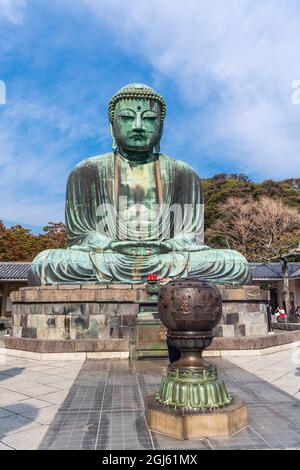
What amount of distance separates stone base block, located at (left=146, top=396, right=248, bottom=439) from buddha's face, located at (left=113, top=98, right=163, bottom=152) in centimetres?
780

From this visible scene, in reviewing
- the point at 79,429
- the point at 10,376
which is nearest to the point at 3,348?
the point at 10,376

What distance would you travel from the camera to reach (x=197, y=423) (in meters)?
3.11

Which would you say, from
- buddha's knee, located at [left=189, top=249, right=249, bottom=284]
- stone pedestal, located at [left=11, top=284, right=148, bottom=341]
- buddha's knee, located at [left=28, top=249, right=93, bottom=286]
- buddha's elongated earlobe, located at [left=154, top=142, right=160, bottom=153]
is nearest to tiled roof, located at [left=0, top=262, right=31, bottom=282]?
buddha's knee, located at [left=28, top=249, right=93, bottom=286]

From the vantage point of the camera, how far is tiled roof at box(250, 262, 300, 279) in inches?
919

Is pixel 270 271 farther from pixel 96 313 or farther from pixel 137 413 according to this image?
pixel 137 413

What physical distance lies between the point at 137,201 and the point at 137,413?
667cm

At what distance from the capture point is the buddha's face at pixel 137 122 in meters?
9.86

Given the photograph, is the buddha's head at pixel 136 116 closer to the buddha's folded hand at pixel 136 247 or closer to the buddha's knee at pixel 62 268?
the buddha's folded hand at pixel 136 247

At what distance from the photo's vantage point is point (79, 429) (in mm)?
3324

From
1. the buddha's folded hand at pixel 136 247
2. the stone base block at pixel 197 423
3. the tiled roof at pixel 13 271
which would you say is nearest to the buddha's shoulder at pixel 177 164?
the buddha's folded hand at pixel 136 247

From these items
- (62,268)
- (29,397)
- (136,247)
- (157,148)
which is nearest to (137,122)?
(157,148)

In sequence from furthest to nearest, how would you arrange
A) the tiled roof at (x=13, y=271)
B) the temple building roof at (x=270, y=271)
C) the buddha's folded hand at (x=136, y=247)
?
the temple building roof at (x=270, y=271) → the tiled roof at (x=13, y=271) → the buddha's folded hand at (x=136, y=247)

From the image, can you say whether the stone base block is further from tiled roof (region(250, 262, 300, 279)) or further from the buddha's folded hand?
tiled roof (region(250, 262, 300, 279))
